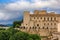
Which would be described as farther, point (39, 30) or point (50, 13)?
point (50, 13)

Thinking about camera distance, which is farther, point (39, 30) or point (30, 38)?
point (39, 30)

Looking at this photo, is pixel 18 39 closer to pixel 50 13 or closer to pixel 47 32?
pixel 47 32

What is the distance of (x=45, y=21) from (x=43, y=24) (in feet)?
4.33

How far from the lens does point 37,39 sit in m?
55.7

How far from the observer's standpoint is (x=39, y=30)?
77938 mm

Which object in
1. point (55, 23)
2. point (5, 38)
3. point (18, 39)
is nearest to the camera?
point (18, 39)

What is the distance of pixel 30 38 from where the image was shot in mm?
54625

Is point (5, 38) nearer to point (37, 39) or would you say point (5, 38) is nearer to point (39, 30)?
point (37, 39)

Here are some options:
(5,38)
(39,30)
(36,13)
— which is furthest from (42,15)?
(5,38)

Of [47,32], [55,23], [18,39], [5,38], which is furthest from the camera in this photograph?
[55,23]

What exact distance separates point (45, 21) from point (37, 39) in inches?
1218

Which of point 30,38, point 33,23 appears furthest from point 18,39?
point 33,23

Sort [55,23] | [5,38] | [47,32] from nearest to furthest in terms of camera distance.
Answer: [5,38], [47,32], [55,23]

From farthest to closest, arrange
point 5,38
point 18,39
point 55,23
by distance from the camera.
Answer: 1. point 55,23
2. point 5,38
3. point 18,39
